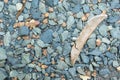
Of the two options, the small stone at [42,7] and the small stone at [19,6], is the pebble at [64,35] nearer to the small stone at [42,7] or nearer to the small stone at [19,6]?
the small stone at [42,7]

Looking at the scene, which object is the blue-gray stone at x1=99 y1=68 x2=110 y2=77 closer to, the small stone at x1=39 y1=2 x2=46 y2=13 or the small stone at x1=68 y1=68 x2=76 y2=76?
the small stone at x1=68 y1=68 x2=76 y2=76

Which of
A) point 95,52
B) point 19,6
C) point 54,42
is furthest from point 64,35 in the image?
point 19,6

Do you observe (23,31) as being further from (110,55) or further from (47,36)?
(110,55)

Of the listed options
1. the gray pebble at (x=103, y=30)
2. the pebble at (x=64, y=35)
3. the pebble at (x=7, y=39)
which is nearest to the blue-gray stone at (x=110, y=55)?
the gray pebble at (x=103, y=30)

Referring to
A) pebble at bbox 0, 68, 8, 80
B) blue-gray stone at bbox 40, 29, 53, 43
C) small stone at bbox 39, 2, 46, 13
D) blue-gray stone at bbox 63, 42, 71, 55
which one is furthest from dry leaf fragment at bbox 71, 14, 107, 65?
pebble at bbox 0, 68, 8, 80

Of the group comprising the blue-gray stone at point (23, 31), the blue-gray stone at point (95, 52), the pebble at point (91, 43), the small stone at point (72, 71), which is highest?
the blue-gray stone at point (23, 31)

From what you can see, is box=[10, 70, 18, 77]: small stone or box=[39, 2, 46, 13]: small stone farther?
box=[39, 2, 46, 13]: small stone

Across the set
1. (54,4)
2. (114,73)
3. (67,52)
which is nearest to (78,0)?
(54,4)
